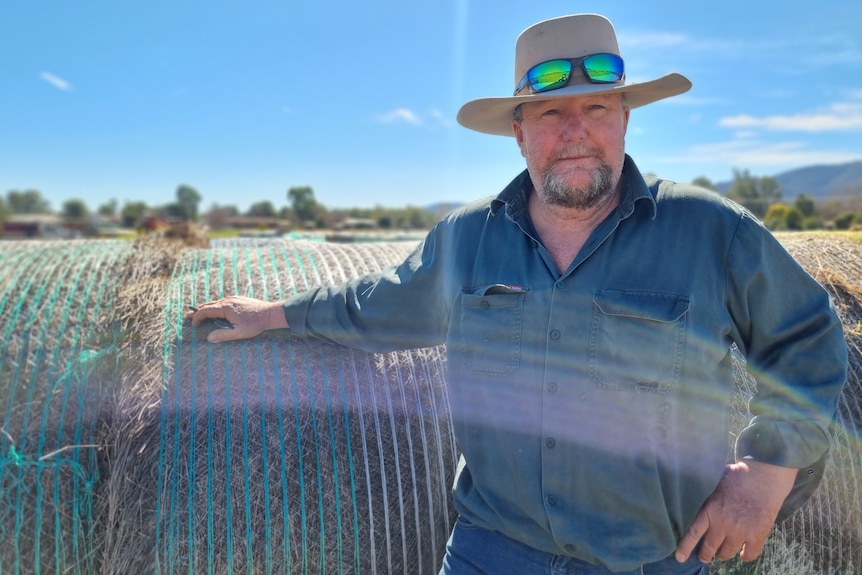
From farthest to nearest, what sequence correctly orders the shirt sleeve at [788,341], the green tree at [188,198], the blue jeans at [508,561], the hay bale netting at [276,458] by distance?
1. the green tree at [188,198]
2. the hay bale netting at [276,458]
3. the blue jeans at [508,561]
4. the shirt sleeve at [788,341]

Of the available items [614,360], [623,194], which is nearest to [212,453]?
[614,360]

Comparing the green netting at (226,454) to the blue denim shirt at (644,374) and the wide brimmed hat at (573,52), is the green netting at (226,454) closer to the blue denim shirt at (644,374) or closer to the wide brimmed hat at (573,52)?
the blue denim shirt at (644,374)

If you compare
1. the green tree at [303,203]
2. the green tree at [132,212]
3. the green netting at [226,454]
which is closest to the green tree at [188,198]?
the green tree at [132,212]

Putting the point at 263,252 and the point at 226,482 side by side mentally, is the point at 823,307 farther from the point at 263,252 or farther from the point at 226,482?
the point at 263,252

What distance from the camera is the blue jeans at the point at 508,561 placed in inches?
94.9

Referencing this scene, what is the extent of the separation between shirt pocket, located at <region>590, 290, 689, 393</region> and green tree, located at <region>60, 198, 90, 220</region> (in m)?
115

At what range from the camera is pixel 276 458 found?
3.10 meters

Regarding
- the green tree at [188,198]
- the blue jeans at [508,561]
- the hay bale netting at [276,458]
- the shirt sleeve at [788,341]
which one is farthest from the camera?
the green tree at [188,198]

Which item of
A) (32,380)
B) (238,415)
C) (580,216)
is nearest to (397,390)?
(238,415)

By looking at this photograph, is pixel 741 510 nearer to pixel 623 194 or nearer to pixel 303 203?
pixel 623 194

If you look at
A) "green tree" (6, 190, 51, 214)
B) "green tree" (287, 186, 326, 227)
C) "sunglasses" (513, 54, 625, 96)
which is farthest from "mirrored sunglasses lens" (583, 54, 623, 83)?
"green tree" (6, 190, 51, 214)

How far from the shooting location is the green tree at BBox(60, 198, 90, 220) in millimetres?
105688

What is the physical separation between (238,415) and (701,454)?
204 cm

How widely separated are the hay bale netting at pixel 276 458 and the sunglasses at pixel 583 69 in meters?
1.55
